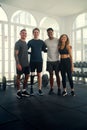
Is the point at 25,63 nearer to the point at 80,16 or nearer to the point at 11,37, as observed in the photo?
the point at 11,37

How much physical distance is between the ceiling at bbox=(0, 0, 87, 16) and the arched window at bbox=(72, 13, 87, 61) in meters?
0.44

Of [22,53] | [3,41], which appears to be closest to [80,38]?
[3,41]

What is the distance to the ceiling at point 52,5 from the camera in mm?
5961

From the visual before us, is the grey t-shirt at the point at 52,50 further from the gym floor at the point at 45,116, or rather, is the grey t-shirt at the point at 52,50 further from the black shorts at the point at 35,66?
the gym floor at the point at 45,116

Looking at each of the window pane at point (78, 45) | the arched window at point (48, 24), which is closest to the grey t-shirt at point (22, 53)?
the arched window at point (48, 24)

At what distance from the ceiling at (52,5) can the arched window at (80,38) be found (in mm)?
440

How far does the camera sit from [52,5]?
628cm

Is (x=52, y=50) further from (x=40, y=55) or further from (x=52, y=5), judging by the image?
(x=52, y=5)

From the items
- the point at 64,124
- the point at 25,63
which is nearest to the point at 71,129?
the point at 64,124

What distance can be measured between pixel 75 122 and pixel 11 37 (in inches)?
203

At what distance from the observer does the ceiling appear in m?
5.96

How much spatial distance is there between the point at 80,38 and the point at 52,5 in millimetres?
1994

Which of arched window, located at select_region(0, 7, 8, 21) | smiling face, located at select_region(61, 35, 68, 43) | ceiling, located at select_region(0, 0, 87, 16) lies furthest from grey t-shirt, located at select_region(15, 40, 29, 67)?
arched window, located at select_region(0, 7, 8, 21)

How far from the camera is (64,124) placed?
1932 mm
